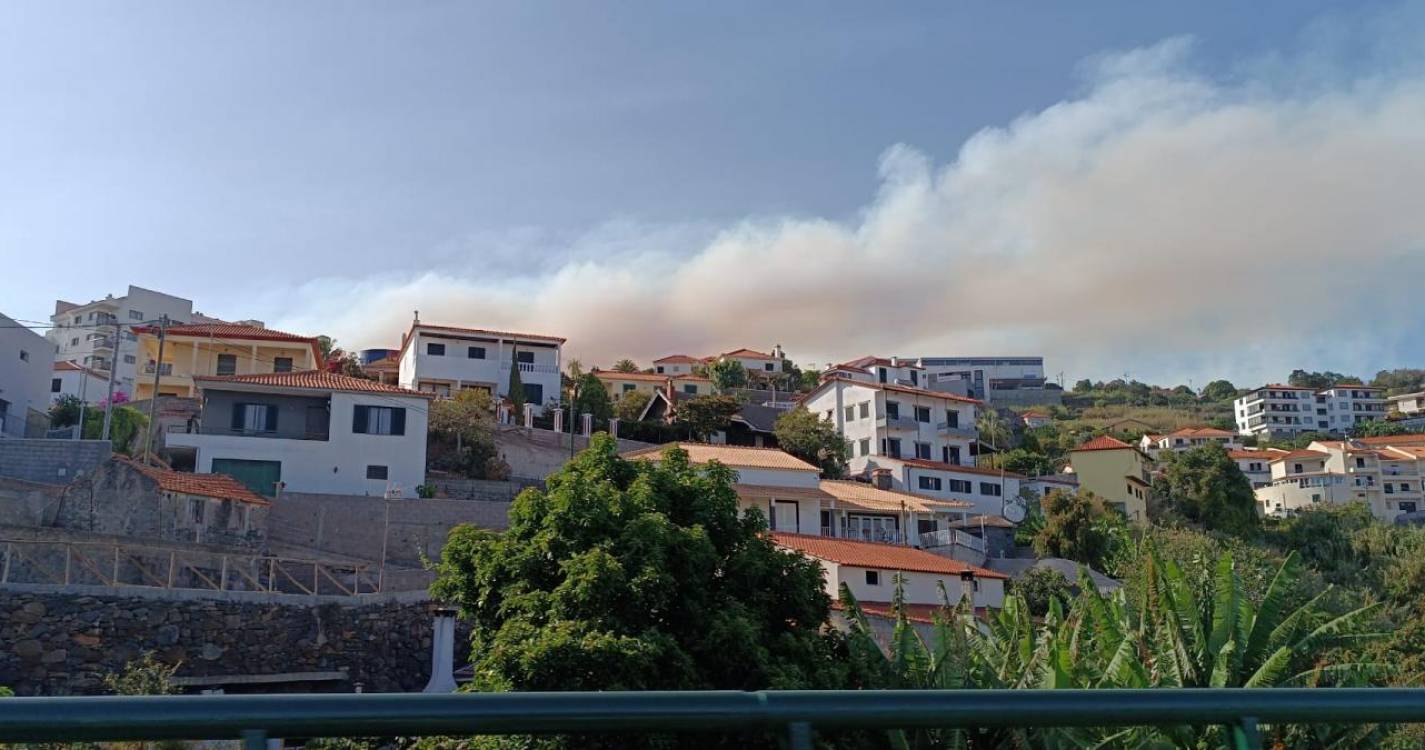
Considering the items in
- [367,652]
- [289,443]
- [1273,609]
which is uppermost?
[289,443]

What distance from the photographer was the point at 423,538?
37.0 metres

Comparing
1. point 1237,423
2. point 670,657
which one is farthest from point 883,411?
point 1237,423

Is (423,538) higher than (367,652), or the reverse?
(423,538)

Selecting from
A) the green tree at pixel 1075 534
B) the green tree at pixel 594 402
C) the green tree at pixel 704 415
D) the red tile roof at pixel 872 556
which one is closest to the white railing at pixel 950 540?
the green tree at pixel 1075 534

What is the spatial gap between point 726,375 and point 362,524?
4486 cm

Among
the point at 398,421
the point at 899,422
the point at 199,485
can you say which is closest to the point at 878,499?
the point at 899,422

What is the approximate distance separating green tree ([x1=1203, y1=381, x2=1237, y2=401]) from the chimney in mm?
133295

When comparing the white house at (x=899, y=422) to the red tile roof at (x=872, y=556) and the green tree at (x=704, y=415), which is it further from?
the red tile roof at (x=872, y=556)

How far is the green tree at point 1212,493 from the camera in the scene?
189ft

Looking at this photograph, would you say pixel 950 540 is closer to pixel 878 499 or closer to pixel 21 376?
pixel 878 499

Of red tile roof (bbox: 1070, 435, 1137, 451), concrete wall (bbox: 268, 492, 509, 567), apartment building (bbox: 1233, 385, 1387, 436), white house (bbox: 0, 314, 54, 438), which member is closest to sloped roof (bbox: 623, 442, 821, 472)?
concrete wall (bbox: 268, 492, 509, 567)

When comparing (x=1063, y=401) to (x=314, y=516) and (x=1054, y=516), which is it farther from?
(x=314, y=516)

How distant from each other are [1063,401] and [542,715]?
13118 cm

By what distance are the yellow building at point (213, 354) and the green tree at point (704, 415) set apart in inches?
772
